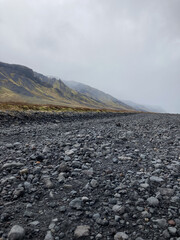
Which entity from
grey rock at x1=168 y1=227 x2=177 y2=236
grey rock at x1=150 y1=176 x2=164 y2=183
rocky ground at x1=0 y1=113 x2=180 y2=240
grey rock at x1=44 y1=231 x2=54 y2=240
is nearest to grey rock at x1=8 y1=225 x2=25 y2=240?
rocky ground at x1=0 y1=113 x2=180 y2=240

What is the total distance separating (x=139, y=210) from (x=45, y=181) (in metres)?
2.95

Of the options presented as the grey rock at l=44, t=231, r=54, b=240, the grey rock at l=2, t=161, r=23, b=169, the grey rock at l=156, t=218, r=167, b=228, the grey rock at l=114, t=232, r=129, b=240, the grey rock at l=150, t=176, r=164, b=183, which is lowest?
the grey rock at l=2, t=161, r=23, b=169

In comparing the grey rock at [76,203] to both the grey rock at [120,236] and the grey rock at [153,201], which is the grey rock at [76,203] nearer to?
the grey rock at [120,236]

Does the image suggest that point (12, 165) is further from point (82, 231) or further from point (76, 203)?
point (82, 231)

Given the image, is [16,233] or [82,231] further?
[82,231]

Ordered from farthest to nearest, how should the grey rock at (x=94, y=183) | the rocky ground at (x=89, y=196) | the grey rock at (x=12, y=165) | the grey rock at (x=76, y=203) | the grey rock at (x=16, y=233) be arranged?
the grey rock at (x=12, y=165) → the grey rock at (x=94, y=183) → the grey rock at (x=76, y=203) → the rocky ground at (x=89, y=196) → the grey rock at (x=16, y=233)

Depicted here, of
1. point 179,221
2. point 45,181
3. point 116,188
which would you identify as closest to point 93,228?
point 116,188

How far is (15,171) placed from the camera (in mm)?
5395

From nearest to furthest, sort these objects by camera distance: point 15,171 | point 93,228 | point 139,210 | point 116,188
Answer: point 93,228, point 139,210, point 116,188, point 15,171

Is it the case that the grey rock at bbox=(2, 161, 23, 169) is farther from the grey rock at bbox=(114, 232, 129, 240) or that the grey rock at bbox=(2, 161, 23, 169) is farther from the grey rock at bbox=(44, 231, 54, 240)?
the grey rock at bbox=(114, 232, 129, 240)

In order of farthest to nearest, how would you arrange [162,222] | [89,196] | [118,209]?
[89,196]
[118,209]
[162,222]

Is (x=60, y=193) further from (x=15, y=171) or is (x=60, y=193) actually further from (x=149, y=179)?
(x=149, y=179)

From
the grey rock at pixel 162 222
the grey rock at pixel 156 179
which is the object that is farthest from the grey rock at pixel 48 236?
the grey rock at pixel 156 179

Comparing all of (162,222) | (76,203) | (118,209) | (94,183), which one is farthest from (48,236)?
(162,222)
